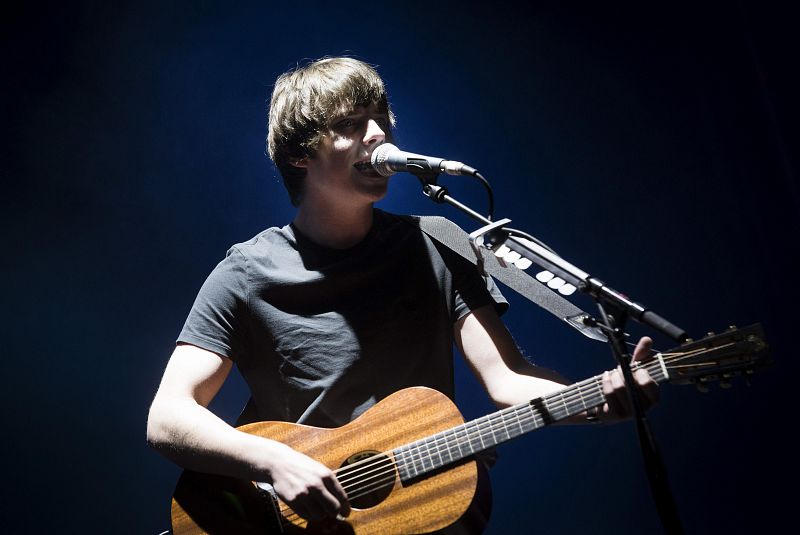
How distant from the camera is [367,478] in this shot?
1.91 m

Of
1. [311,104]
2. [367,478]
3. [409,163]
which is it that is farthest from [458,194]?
[367,478]

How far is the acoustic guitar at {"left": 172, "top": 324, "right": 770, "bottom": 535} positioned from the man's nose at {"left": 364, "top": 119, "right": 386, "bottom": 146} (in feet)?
2.64

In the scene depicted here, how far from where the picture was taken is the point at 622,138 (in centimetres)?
291

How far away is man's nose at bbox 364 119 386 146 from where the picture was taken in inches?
88.0

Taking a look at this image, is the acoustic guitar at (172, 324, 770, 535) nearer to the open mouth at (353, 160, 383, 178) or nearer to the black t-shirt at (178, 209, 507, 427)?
the black t-shirt at (178, 209, 507, 427)

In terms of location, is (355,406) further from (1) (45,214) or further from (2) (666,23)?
(2) (666,23)

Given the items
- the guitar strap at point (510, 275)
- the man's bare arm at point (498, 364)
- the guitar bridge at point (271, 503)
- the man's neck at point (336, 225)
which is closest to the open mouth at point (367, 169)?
the man's neck at point (336, 225)

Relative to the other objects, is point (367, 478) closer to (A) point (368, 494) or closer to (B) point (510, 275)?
(A) point (368, 494)

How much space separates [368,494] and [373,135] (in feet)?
3.61

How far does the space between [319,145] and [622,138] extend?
134 centimetres

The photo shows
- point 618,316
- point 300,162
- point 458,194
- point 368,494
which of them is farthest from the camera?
point 458,194

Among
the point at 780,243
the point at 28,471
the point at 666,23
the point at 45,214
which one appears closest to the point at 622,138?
the point at 666,23

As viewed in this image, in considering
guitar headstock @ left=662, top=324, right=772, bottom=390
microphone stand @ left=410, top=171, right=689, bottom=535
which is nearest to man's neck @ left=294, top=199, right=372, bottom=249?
microphone stand @ left=410, top=171, right=689, bottom=535

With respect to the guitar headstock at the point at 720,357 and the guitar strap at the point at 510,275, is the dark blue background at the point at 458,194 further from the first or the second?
the guitar headstock at the point at 720,357
